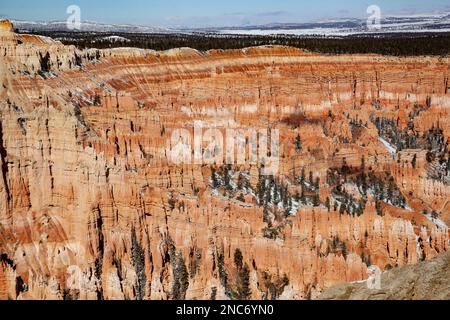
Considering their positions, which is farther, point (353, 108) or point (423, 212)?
point (353, 108)

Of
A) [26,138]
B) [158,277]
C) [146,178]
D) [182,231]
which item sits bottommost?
[158,277]

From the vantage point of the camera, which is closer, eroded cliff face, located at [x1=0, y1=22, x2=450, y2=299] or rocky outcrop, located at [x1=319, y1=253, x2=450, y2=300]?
rocky outcrop, located at [x1=319, y1=253, x2=450, y2=300]

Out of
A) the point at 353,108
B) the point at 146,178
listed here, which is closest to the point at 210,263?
the point at 146,178

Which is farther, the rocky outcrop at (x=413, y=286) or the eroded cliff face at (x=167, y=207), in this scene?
the eroded cliff face at (x=167, y=207)

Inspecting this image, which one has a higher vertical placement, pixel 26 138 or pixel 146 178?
pixel 26 138
